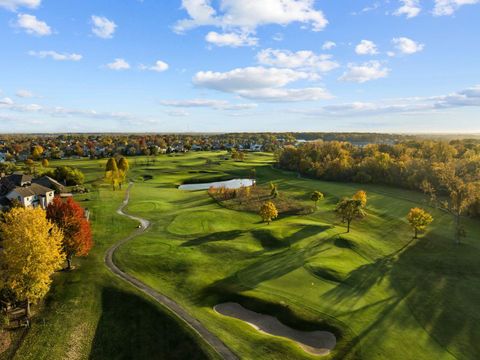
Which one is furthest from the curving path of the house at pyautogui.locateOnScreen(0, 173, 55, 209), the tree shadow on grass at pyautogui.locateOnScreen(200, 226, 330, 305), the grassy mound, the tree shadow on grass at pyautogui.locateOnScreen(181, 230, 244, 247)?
the grassy mound

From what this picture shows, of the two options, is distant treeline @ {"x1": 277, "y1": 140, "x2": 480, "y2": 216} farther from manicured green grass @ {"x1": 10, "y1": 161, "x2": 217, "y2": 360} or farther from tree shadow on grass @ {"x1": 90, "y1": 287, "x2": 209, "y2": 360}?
manicured green grass @ {"x1": 10, "y1": 161, "x2": 217, "y2": 360}

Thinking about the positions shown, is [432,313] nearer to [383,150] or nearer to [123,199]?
[123,199]

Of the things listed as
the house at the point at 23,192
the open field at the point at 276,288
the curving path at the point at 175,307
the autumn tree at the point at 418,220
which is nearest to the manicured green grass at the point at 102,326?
the open field at the point at 276,288

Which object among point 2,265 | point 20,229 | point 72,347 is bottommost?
point 72,347

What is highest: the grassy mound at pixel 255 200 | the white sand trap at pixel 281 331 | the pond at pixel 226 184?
the grassy mound at pixel 255 200

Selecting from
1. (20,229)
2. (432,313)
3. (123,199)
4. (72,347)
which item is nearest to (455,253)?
(432,313)

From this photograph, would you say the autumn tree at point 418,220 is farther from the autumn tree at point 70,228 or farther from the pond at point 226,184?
the pond at point 226,184

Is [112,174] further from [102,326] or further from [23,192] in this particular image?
[102,326]
